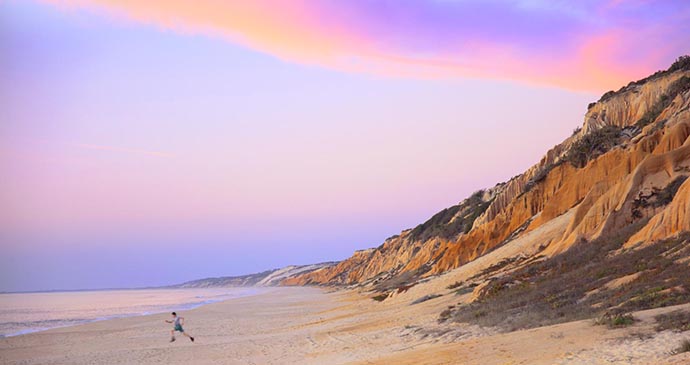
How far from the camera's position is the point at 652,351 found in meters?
11.4

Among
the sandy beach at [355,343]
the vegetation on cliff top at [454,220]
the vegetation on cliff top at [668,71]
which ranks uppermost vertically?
the vegetation on cliff top at [668,71]

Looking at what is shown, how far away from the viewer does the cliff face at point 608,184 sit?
29.1m

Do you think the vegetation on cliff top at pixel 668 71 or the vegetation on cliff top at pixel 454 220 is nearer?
the vegetation on cliff top at pixel 668 71

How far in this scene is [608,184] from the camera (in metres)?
35.1

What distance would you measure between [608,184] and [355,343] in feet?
69.8

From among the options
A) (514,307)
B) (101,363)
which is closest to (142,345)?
(101,363)

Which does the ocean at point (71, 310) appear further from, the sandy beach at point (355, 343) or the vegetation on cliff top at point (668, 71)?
the vegetation on cliff top at point (668, 71)

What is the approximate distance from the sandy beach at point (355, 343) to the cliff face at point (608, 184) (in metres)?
9.77

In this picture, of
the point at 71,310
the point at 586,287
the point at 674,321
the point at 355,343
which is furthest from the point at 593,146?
the point at 71,310

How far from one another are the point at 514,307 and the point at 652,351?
31.7ft

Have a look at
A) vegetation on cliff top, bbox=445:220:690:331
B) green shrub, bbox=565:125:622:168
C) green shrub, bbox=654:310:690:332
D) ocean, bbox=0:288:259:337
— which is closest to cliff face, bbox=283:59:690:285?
green shrub, bbox=565:125:622:168

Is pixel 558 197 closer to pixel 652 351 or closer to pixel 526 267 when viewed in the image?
pixel 526 267

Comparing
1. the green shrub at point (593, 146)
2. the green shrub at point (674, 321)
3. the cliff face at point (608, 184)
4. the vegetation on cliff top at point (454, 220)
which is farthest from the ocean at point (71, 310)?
the green shrub at point (593, 146)

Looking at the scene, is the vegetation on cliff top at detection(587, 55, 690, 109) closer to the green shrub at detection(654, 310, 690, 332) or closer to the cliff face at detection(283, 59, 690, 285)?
the cliff face at detection(283, 59, 690, 285)
